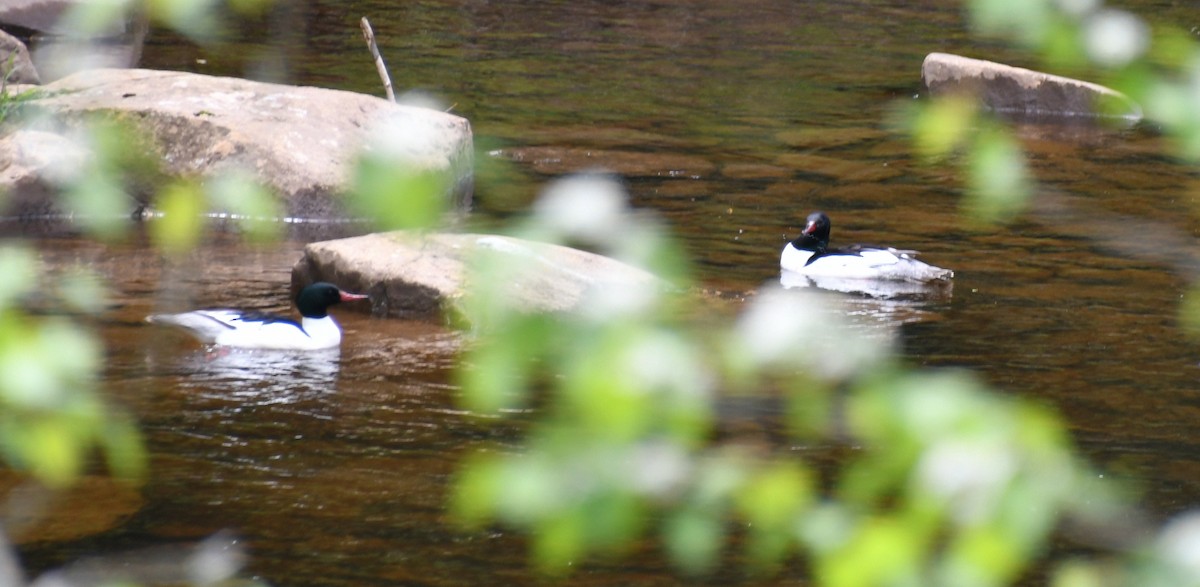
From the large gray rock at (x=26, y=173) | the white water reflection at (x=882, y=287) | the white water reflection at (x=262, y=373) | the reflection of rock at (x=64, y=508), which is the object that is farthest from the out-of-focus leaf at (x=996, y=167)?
the large gray rock at (x=26, y=173)

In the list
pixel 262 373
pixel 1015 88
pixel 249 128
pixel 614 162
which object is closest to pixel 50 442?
pixel 262 373

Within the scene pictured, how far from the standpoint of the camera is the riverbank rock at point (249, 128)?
459 inches

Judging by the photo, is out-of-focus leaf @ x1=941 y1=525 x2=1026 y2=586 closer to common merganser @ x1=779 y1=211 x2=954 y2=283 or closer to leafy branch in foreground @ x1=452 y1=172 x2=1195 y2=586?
leafy branch in foreground @ x1=452 y1=172 x2=1195 y2=586

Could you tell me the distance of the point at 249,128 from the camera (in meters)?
11.9

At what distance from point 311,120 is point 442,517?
20.1ft

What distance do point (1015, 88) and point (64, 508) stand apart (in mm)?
12437

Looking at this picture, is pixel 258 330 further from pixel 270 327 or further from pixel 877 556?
pixel 877 556

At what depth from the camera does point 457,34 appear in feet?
66.0

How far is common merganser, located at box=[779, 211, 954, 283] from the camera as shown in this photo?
412 inches

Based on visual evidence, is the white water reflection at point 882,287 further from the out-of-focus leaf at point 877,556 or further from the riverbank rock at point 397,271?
the out-of-focus leaf at point 877,556

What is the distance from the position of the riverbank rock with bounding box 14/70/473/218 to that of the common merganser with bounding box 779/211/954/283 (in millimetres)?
2448

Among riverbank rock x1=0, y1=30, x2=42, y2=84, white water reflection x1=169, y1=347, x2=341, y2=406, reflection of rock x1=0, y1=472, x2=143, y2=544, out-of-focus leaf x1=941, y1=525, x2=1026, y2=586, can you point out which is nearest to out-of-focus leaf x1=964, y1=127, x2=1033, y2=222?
out-of-focus leaf x1=941, y1=525, x2=1026, y2=586

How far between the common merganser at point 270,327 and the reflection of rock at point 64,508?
6.37 ft

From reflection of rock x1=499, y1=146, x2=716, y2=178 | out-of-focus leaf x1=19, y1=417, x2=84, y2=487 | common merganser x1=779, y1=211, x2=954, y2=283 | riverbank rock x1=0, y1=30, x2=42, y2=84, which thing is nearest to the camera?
out-of-focus leaf x1=19, y1=417, x2=84, y2=487
